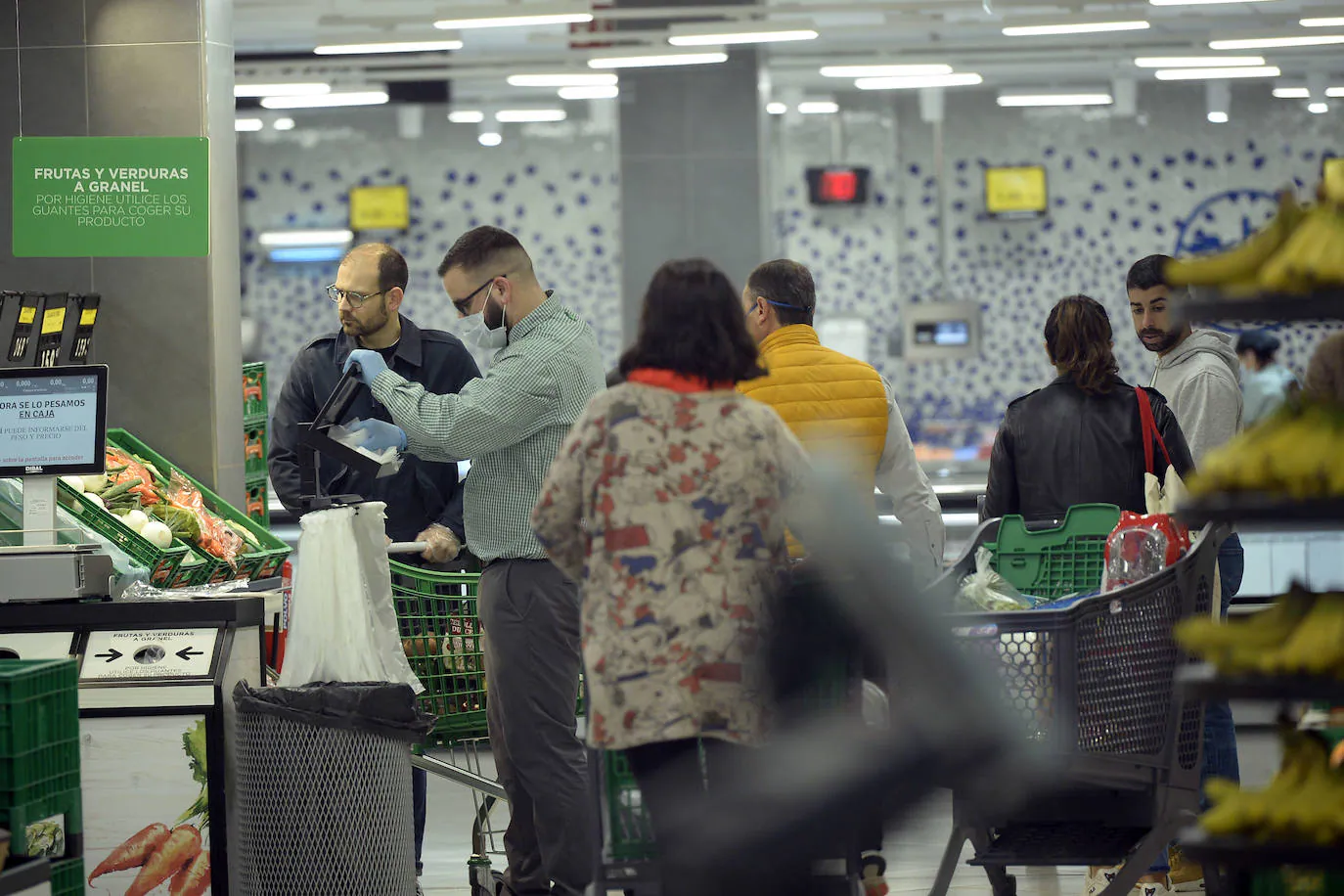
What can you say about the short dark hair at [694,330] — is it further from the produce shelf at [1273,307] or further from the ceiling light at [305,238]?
the ceiling light at [305,238]

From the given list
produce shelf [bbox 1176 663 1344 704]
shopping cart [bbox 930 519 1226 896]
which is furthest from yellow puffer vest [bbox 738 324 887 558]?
produce shelf [bbox 1176 663 1344 704]

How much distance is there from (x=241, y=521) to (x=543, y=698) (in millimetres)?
1515

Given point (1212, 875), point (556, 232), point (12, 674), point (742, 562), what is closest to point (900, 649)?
point (742, 562)

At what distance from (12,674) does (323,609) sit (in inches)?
36.7

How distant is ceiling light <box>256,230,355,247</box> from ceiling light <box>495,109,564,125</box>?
1.51 meters

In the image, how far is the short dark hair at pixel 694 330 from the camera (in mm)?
2732

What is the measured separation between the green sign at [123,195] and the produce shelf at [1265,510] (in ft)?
12.3

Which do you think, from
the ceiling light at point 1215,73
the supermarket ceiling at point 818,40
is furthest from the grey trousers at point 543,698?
the ceiling light at point 1215,73

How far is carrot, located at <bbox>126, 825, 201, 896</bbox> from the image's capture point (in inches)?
145

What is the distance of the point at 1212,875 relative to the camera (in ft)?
9.95

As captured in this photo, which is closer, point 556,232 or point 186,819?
point 186,819

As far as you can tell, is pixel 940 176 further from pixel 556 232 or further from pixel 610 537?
pixel 610 537

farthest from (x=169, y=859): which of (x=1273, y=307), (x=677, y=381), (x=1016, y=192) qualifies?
(x=1016, y=192)

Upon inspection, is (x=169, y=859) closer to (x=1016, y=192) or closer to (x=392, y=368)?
(x=392, y=368)
